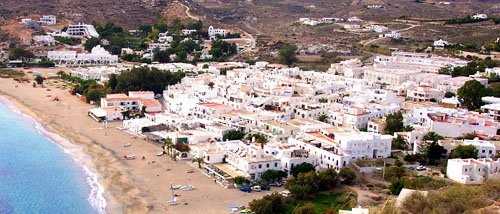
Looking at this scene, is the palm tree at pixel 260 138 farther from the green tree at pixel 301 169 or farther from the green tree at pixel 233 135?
the green tree at pixel 301 169

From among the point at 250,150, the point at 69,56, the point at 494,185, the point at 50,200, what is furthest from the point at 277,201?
the point at 69,56

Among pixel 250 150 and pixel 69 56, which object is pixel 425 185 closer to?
pixel 250 150

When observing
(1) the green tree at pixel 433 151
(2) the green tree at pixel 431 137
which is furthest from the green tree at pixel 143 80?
(1) the green tree at pixel 433 151

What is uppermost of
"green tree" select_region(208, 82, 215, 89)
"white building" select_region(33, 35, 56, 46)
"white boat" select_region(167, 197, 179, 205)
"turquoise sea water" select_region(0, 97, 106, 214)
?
"white building" select_region(33, 35, 56, 46)

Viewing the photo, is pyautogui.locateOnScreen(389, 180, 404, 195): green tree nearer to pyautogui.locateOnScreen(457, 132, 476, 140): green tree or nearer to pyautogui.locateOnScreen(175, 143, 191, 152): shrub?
pyautogui.locateOnScreen(457, 132, 476, 140): green tree

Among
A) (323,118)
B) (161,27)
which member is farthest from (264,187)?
(161,27)

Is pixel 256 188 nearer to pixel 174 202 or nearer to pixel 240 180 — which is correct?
pixel 240 180

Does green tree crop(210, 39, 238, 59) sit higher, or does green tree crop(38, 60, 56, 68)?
green tree crop(210, 39, 238, 59)

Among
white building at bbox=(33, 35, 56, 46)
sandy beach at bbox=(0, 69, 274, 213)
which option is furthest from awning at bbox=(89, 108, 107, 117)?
white building at bbox=(33, 35, 56, 46)
